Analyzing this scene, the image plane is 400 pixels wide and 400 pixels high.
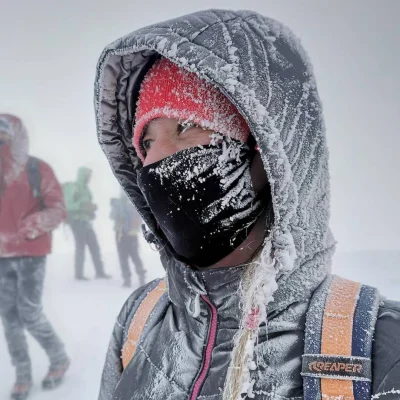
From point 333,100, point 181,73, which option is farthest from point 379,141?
point 181,73

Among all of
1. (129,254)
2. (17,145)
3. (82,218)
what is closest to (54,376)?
(17,145)

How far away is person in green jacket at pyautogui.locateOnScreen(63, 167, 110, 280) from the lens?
19.9ft

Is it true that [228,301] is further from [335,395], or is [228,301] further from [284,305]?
[335,395]

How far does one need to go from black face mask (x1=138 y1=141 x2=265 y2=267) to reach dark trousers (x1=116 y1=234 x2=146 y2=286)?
17.2 feet

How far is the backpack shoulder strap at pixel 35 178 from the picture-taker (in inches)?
115

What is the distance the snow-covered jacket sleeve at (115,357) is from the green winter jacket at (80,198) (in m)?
5.25

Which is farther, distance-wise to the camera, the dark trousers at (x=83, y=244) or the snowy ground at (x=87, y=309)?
the dark trousers at (x=83, y=244)

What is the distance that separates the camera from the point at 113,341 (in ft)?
3.41

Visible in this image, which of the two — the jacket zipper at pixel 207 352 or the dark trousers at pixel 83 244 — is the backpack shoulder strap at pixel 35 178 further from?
the dark trousers at pixel 83 244

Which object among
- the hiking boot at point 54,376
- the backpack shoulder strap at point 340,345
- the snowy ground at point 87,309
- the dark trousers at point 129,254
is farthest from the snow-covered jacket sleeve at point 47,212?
the dark trousers at point 129,254

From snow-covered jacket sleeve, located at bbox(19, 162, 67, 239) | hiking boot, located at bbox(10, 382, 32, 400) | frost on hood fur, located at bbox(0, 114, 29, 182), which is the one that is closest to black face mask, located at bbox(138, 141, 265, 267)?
snow-covered jacket sleeve, located at bbox(19, 162, 67, 239)

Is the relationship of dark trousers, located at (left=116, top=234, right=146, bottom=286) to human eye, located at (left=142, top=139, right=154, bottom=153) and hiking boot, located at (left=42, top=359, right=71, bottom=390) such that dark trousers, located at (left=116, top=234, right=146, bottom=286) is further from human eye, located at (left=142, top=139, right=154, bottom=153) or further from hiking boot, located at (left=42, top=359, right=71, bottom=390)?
human eye, located at (left=142, top=139, right=154, bottom=153)

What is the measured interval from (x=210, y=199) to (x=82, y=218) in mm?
5491

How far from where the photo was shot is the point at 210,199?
0.88 metres
